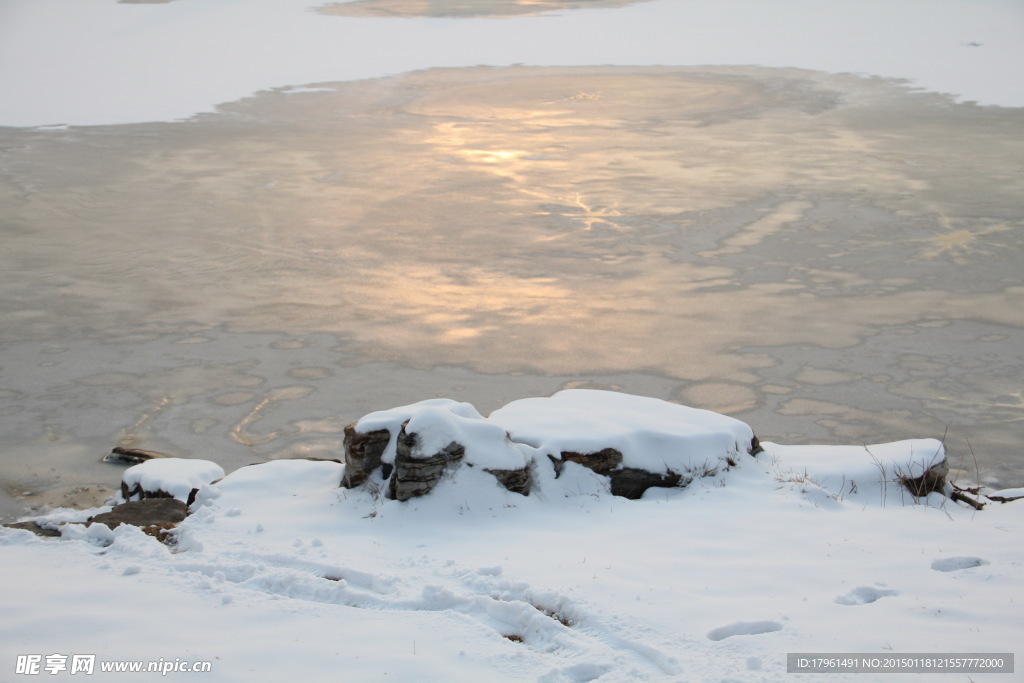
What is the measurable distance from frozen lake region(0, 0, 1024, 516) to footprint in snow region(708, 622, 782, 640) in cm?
311

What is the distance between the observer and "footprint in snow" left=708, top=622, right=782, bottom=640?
3926 millimetres

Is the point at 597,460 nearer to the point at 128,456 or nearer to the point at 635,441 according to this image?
the point at 635,441

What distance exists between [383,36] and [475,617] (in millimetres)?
34909

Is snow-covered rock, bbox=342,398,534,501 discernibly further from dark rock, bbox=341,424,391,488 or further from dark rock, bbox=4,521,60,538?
dark rock, bbox=4,521,60,538

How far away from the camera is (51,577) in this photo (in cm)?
448

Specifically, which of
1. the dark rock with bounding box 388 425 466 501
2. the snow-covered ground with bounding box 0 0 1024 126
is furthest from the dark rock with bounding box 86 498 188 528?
the snow-covered ground with bounding box 0 0 1024 126

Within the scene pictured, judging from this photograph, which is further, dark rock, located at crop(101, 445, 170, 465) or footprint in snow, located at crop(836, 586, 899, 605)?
dark rock, located at crop(101, 445, 170, 465)

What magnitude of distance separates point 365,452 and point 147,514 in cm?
121

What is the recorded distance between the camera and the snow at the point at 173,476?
567 centimetres

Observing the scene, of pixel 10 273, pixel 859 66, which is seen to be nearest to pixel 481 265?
pixel 10 273

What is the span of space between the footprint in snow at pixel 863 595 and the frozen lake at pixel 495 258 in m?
2.56

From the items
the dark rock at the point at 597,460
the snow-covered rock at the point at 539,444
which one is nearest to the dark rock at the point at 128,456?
the snow-covered rock at the point at 539,444

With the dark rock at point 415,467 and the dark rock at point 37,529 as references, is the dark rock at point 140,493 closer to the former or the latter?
the dark rock at point 37,529

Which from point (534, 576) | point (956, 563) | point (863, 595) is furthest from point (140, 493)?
point (956, 563)
